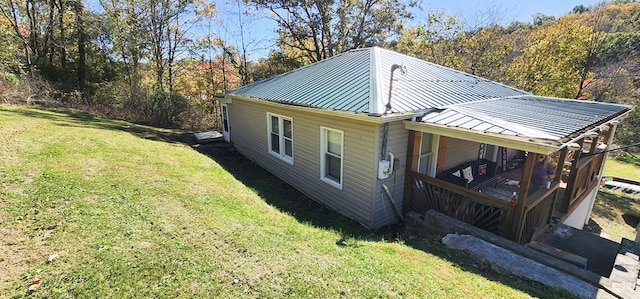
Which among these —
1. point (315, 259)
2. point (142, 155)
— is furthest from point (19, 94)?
point (315, 259)

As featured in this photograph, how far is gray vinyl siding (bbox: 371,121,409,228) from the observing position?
19.7 feet

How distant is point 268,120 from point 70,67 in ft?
59.0

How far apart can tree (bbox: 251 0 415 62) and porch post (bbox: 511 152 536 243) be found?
17.3 m

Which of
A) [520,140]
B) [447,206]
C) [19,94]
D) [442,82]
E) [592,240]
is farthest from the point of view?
[19,94]

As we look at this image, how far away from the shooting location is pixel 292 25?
20.5m

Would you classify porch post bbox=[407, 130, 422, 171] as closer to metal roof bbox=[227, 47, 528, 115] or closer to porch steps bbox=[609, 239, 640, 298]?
metal roof bbox=[227, 47, 528, 115]

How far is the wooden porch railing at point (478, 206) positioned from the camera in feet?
17.1

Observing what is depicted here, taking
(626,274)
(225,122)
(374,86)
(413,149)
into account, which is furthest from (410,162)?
(225,122)

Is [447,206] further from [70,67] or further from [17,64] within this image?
[70,67]

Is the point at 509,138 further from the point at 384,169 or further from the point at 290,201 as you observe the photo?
the point at 290,201

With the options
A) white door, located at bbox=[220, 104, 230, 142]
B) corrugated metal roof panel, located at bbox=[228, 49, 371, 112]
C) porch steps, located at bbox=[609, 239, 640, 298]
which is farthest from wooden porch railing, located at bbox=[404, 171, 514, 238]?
white door, located at bbox=[220, 104, 230, 142]

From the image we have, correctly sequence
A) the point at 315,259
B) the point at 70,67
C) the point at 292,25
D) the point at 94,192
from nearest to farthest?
the point at 315,259, the point at 94,192, the point at 70,67, the point at 292,25

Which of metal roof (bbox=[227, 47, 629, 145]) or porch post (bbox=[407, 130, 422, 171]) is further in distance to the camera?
porch post (bbox=[407, 130, 422, 171])

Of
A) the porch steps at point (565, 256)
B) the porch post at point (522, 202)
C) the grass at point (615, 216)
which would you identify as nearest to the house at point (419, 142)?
the porch post at point (522, 202)
